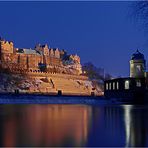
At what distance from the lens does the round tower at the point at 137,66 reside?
7179 cm

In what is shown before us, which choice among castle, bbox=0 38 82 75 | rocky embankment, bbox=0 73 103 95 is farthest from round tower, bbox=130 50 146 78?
castle, bbox=0 38 82 75

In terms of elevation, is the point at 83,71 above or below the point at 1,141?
above

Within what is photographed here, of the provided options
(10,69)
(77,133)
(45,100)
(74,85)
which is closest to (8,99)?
(45,100)

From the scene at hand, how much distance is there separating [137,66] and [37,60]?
68.4m

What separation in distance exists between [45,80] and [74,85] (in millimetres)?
10974

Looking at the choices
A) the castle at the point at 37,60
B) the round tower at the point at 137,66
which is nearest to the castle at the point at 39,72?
the castle at the point at 37,60

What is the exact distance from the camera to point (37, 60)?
136125 millimetres

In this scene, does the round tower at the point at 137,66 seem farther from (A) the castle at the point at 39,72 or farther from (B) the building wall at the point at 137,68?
(A) the castle at the point at 39,72

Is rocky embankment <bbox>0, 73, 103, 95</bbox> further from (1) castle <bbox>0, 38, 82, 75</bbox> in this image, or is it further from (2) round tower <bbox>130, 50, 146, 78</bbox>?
(2) round tower <bbox>130, 50, 146, 78</bbox>

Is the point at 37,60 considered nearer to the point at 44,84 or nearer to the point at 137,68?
the point at 44,84

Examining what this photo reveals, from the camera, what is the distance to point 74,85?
126938mm

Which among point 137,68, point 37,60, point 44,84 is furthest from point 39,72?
point 137,68

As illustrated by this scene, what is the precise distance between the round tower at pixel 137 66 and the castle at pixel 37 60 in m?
53.0

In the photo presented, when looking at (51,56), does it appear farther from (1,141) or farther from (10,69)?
(1,141)
